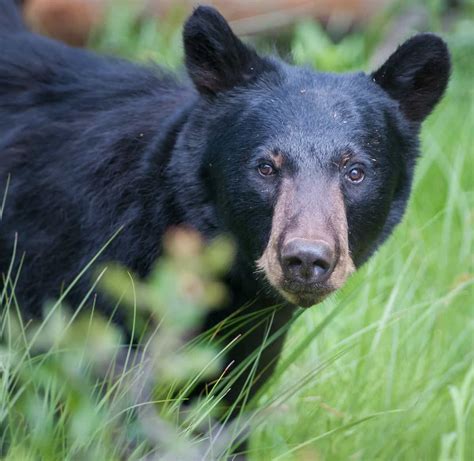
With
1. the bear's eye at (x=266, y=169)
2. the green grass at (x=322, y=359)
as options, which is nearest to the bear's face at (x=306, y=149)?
the bear's eye at (x=266, y=169)

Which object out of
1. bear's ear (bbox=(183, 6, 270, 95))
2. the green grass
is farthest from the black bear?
the green grass

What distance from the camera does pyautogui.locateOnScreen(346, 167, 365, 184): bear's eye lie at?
3.89m

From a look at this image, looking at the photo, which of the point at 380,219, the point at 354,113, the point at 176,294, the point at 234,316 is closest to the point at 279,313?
the point at 234,316

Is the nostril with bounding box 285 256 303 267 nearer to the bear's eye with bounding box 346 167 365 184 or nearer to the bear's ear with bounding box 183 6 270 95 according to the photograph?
the bear's eye with bounding box 346 167 365 184

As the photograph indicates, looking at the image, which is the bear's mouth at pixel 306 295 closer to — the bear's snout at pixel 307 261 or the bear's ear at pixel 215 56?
the bear's snout at pixel 307 261

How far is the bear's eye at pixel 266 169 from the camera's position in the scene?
3893mm

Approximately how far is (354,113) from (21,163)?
1429 millimetres

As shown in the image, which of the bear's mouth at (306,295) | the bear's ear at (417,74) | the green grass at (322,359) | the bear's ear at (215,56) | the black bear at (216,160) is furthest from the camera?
the bear's ear at (417,74)

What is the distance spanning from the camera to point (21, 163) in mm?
4527

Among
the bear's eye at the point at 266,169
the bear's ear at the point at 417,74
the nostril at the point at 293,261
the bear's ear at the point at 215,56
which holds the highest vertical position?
the bear's ear at the point at 417,74

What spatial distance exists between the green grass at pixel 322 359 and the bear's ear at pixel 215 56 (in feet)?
2.73

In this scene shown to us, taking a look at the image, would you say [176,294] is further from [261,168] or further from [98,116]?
[98,116]

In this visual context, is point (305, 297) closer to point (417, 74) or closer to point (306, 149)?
point (306, 149)

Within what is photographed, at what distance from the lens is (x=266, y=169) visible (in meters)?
3.91
